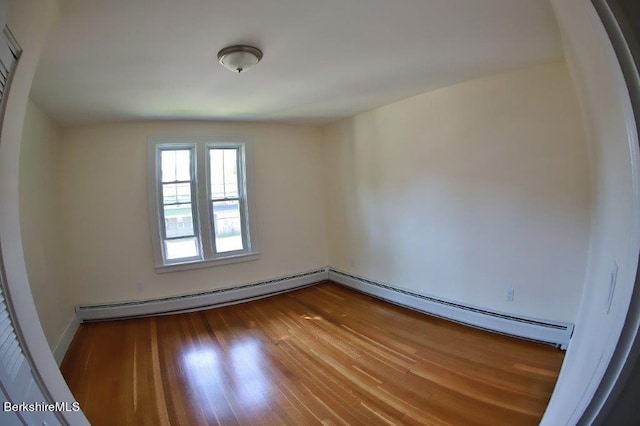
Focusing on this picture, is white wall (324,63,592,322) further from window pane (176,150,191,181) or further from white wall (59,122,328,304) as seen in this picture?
window pane (176,150,191,181)

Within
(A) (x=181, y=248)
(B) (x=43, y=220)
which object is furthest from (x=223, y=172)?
(B) (x=43, y=220)

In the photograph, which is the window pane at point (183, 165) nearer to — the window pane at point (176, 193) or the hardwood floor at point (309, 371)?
the window pane at point (176, 193)

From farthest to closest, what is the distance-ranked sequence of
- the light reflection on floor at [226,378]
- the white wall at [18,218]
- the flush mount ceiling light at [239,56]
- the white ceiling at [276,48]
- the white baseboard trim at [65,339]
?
the white baseboard trim at [65,339] < the light reflection on floor at [226,378] < the flush mount ceiling light at [239,56] < the white ceiling at [276,48] < the white wall at [18,218]

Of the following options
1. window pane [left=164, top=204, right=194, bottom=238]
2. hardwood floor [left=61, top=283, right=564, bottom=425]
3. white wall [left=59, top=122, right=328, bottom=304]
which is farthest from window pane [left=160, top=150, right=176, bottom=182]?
hardwood floor [left=61, top=283, right=564, bottom=425]

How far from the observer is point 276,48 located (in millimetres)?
1724

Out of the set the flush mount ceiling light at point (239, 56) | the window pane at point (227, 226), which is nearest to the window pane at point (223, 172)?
the window pane at point (227, 226)

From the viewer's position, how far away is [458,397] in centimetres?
Answer: 178

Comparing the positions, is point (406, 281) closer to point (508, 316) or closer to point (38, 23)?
point (508, 316)

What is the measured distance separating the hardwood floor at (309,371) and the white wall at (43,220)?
44 cm

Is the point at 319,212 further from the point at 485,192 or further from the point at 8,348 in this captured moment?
the point at 8,348

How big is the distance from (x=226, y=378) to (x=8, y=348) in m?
1.77

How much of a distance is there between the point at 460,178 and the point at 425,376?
1.86 meters

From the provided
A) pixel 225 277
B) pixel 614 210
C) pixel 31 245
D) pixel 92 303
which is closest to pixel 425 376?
pixel 614 210

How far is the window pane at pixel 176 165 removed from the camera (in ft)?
11.6
